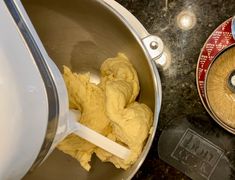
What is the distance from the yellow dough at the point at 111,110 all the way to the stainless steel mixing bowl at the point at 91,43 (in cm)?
3

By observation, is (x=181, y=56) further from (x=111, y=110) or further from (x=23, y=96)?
(x=23, y=96)

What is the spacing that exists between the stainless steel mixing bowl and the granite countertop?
0.12m

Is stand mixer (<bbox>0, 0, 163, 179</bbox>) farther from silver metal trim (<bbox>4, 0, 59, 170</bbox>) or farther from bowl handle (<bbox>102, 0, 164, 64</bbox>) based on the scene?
bowl handle (<bbox>102, 0, 164, 64</bbox>)

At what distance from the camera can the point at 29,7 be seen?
3.30ft

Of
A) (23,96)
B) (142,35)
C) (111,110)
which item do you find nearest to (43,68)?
(23,96)

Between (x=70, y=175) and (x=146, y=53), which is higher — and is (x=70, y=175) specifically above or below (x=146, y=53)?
below

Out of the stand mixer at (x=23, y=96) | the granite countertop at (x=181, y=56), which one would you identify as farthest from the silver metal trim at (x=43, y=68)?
the granite countertop at (x=181, y=56)

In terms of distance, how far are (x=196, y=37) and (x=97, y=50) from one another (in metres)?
0.26

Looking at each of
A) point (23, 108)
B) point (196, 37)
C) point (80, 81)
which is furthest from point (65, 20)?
point (23, 108)

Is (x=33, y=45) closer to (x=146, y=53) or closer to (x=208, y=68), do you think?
(x=146, y=53)

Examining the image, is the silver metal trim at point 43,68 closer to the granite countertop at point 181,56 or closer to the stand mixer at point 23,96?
the stand mixer at point 23,96

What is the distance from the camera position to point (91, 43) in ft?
3.51

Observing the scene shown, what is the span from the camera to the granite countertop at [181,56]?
110 centimetres

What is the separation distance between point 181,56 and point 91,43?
0.79 ft
